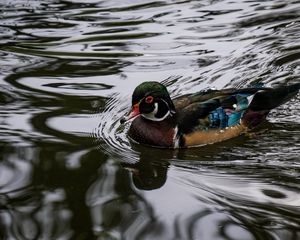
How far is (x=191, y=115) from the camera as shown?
755 cm

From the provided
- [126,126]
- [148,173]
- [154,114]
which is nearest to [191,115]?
[154,114]

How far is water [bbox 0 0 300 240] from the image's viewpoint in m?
5.79

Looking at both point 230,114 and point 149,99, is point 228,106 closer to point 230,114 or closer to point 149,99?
point 230,114

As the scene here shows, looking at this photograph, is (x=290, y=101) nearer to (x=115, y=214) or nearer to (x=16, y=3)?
(x=115, y=214)

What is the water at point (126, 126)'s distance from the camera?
5785mm

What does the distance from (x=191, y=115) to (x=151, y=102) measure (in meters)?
0.46

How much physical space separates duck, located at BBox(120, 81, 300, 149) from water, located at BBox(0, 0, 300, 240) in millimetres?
140

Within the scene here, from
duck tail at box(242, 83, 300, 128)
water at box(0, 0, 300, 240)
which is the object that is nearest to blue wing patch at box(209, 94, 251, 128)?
duck tail at box(242, 83, 300, 128)

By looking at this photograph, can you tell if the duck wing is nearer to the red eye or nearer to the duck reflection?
the red eye

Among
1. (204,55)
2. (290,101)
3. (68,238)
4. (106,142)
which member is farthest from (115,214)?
(204,55)

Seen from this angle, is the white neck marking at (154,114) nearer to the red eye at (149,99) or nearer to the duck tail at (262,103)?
the red eye at (149,99)

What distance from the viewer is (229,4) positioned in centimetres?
1222

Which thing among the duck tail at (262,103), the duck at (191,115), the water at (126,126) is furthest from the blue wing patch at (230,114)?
the water at (126,126)

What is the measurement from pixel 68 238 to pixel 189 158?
81.6 inches
